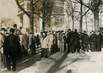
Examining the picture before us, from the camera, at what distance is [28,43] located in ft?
78.3

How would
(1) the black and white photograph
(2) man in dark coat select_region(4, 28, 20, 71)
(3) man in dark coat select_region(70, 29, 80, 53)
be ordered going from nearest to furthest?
1. (2) man in dark coat select_region(4, 28, 20, 71)
2. (1) the black and white photograph
3. (3) man in dark coat select_region(70, 29, 80, 53)

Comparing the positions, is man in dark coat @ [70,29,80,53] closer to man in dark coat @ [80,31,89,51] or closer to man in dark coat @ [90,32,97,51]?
man in dark coat @ [80,31,89,51]

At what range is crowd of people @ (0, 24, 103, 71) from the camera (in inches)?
645

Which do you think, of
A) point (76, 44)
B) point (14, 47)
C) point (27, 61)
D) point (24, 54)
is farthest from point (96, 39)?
point (14, 47)

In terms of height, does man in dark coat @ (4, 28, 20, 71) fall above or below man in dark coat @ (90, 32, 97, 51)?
above

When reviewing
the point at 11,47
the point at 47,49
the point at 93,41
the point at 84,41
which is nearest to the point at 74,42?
the point at 93,41

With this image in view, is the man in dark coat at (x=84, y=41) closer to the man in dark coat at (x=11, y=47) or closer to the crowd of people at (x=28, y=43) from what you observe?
the crowd of people at (x=28, y=43)

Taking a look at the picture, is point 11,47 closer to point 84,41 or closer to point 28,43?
point 28,43

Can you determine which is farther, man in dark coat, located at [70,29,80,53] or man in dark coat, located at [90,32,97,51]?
man in dark coat, located at [90,32,97,51]

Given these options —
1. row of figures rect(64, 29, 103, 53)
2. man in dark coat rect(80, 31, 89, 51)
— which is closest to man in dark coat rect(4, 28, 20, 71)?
row of figures rect(64, 29, 103, 53)

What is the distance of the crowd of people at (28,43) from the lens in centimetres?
1639

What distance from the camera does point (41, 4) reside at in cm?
4031

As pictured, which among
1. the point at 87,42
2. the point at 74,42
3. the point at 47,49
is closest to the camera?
the point at 47,49

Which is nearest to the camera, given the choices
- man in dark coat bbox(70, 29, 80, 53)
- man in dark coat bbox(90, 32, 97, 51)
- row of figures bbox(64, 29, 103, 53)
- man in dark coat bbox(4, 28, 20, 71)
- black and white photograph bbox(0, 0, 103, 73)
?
man in dark coat bbox(4, 28, 20, 71)
